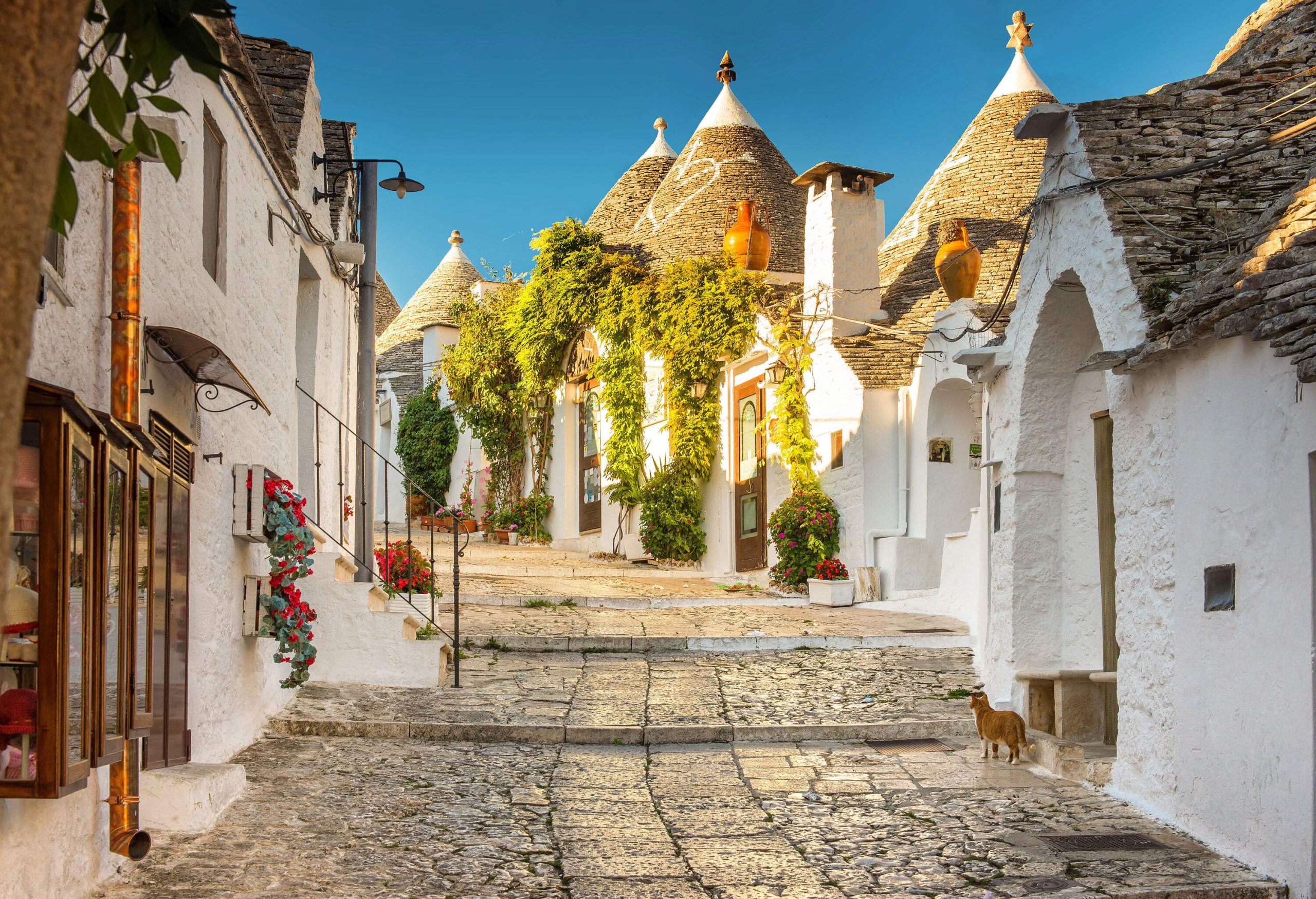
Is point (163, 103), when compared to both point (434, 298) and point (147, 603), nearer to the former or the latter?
point (147, 603)

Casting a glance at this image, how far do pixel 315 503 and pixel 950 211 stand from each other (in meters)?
10.8

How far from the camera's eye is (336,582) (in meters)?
8.91

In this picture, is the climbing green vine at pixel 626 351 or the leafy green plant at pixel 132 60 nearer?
the leafy green plant at pixel 132 60

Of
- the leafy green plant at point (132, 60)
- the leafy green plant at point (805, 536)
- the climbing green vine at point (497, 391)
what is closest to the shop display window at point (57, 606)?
the leafy green plant at point (132, 60)

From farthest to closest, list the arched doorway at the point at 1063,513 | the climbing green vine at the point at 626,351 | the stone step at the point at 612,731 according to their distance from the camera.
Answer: the climbing green vine at the point at 626,351 → the arched doorway at the point at 1063,513 → the stone step at the point at 612,731

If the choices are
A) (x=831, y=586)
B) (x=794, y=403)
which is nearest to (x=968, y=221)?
(x=794, y=403)

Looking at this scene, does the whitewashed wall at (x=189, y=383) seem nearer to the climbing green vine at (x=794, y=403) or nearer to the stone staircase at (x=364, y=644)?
the stone staircase at (x=364, y=644)

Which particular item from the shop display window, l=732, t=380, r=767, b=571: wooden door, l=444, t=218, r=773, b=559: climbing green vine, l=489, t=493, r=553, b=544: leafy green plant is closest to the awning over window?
the shop display window

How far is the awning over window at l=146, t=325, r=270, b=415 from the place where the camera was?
5301 millimetres

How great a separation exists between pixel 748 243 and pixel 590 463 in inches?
225

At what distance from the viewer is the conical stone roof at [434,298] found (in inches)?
1181

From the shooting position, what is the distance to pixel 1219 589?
5.63 metres

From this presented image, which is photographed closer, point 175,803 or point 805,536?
point 175,803

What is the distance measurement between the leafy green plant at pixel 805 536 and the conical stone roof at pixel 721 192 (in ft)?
16.9
